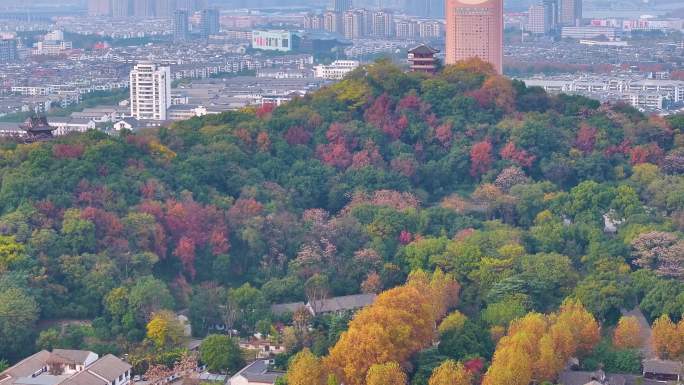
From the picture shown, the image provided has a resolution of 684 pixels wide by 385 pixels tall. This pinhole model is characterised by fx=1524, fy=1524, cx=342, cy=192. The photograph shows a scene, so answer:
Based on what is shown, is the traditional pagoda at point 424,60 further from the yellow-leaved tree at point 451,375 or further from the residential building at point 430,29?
the residential building at point 430,29

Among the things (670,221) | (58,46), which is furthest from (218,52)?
(670,221)

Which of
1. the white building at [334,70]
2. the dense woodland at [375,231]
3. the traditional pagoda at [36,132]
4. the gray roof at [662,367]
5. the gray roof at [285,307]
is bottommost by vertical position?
the gray roof at [662,367]

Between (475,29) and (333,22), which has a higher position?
(475,29)

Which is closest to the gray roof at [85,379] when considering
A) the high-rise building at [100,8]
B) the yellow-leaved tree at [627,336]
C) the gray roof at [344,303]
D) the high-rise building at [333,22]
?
the gray roof at [344,303]

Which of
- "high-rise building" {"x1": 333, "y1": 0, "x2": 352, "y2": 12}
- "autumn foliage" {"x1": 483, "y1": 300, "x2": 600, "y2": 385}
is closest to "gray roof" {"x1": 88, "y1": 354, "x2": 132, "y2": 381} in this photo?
"autumn foliage" {"x1": 483, "y1": 300, "x2": 600, "y2": 385}

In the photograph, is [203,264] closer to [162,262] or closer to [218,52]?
[162,262]

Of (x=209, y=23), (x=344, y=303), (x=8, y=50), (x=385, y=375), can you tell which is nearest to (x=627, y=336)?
(x=385, y=375)

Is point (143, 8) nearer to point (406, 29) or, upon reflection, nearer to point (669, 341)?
point (406, 29)
